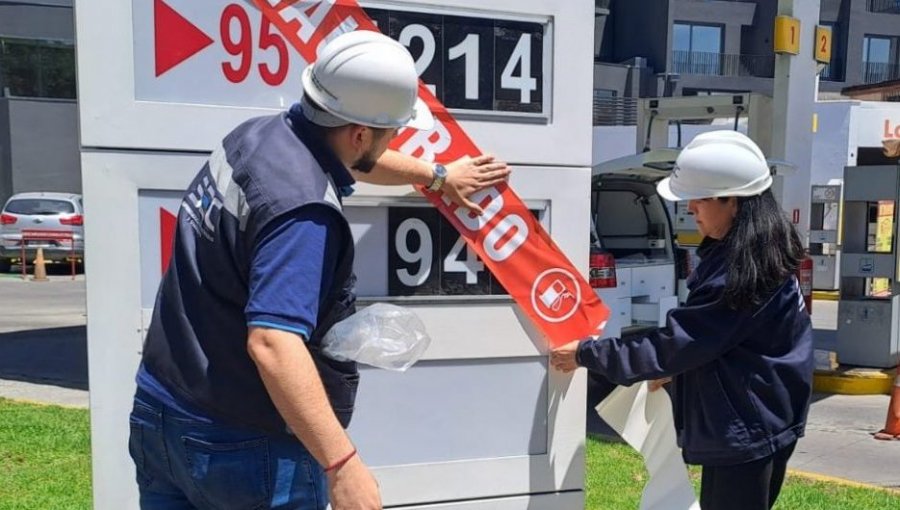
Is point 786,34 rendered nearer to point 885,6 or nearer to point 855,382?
point 855,382

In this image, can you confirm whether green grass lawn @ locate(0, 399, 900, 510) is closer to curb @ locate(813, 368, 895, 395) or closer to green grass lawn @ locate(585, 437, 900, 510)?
green grass lawn @ locate(585, 437, 900, 510)

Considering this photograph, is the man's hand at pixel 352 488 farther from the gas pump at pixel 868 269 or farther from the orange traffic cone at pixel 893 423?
the gas pump at pixel 868 269

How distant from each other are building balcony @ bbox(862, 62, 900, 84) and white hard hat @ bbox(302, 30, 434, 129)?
3788 cm

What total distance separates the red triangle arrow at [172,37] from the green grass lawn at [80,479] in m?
2.76

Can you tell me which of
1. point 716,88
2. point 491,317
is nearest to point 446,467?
point 491,317

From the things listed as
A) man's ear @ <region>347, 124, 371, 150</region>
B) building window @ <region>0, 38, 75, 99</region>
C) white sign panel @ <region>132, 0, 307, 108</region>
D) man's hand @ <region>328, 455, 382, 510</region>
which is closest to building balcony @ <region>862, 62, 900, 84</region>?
building window @ <region>0, 38, 75, 99</region>

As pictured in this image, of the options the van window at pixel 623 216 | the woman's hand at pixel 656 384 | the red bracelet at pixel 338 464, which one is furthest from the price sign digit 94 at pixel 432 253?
the van window at pixel 623 216

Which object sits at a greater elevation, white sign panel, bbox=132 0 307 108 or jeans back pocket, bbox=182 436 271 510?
white sign panel, bbox=132 0 307 108

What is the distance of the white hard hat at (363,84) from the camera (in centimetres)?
193

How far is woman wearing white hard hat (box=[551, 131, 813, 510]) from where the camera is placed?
106 inches

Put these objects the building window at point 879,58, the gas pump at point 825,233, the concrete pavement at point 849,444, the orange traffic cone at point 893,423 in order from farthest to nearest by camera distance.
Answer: the building window at point 879,58 < the gas pump at point 825,233 < the orange traffic cone at point 893,423 < the concrete pavement at point 849,444

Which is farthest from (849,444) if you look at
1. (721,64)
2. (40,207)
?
(721,64)

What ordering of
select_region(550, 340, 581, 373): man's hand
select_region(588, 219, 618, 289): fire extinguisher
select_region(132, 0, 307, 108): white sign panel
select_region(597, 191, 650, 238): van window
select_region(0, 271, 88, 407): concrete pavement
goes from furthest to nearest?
1. select_region(597, 191, 650, 238): van window
2. select_region(0, 271, 88, 407): concrete pavement
3. select_region(588, 219, 618, 289): fire extinguisher
4. select_region(550, 340, 581, 373): man's hand
5. select_region(132, 0, 307, 108): white sign panel

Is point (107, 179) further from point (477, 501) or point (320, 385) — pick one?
point (477, 501)
